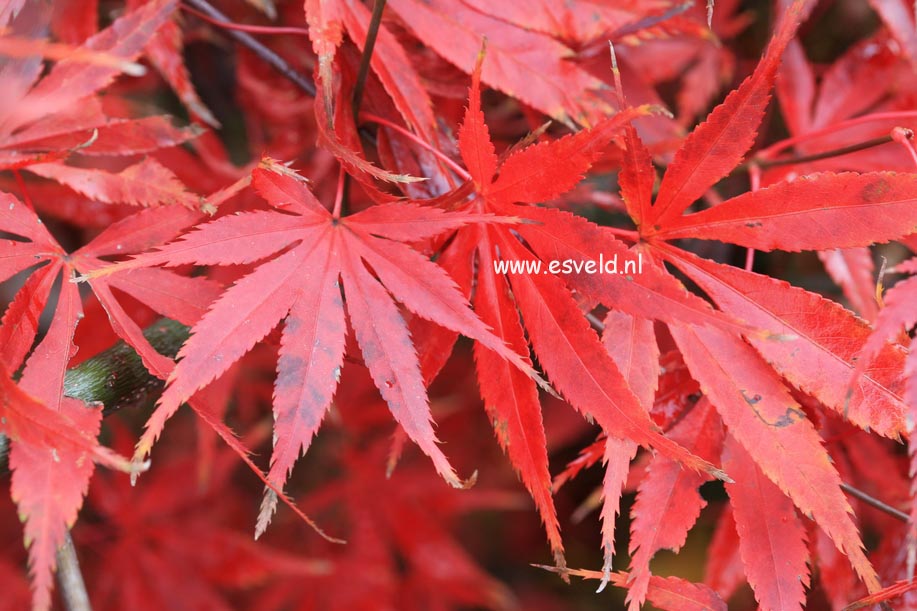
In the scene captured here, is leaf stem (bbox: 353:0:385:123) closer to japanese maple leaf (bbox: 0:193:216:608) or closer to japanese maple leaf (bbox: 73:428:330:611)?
japanese maple leaf (bbox: 0:193:216:608)

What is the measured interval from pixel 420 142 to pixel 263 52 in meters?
0.32

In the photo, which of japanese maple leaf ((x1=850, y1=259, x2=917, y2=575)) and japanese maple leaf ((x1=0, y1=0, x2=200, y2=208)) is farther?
japanese maple leaf ((x1=0, y1=0, x2=200, y2=208))

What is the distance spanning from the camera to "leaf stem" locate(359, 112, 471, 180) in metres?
0.56

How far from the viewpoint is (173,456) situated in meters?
1.33

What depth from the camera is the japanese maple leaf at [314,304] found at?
477 millimetres

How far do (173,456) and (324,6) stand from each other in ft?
3.40

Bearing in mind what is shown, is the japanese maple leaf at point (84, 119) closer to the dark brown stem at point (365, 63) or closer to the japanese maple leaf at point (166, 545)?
the dark brown stem at point (365, 63)

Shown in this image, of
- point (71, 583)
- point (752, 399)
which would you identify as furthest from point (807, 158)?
point (71, 583)

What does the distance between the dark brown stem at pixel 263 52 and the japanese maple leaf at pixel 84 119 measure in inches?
5.6

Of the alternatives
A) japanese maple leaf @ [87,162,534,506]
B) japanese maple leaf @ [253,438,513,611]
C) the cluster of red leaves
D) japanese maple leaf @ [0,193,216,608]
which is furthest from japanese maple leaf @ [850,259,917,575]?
japanese maple leaf @ [253,438,513,611]

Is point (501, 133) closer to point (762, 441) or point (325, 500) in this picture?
point (762, 441)

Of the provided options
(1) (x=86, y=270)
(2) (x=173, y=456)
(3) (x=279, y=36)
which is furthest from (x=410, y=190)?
(2) (x=173, y=456)

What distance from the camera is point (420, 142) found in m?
0.57

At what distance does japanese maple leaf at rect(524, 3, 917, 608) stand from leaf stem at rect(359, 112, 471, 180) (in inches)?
2.6
